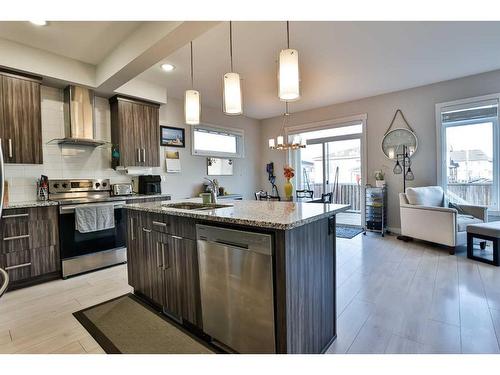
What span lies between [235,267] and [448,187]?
4654 mm

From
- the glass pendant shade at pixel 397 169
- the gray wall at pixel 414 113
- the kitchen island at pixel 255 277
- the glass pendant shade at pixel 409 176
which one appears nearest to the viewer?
the kitchen island at pixel 255 277

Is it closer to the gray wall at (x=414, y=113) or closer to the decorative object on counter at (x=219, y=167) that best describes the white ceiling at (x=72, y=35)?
the decorative object on counter at (x=219, y=167)

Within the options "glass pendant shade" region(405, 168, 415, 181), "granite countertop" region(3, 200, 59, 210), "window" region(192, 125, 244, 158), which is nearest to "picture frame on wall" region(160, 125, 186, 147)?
"window" region(192, 125, 244, 158)

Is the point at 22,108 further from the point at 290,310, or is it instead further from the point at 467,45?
the point at 467,45

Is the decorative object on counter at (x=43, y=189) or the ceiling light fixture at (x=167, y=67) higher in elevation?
the ceiling light fixture at (x=167, y=67)

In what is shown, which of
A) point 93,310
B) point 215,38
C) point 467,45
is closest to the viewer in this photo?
point 93,310

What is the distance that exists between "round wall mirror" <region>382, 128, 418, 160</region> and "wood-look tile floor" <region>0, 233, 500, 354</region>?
2053mm

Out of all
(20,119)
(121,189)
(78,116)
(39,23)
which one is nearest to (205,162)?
(121,189)

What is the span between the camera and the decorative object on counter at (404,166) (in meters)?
4.72

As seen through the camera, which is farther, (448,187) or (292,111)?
(292,111)

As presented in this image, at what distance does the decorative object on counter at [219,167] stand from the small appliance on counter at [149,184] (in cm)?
141

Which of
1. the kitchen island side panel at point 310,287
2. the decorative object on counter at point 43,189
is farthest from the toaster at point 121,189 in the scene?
the kitchen island side panel at point 310,287
